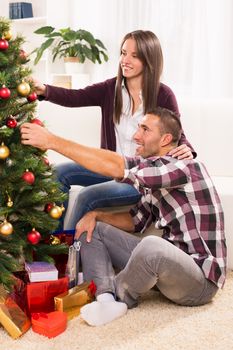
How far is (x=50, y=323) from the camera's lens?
1.86 meters

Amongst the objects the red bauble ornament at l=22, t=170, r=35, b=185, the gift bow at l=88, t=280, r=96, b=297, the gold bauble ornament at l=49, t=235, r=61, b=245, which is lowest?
the gift bow at l=88, t=280, r=96, b=297

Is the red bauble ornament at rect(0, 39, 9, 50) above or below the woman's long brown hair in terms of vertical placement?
above

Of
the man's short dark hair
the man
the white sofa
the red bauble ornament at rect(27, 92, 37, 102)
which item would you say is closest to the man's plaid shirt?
the man

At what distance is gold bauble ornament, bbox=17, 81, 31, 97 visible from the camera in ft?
6.31

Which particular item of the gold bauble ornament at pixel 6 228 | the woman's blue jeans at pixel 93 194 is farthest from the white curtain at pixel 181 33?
the gold bauble ornament at pixel 6 228

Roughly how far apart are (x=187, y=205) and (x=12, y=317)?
0.77 metres

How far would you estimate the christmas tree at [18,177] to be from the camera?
191cm

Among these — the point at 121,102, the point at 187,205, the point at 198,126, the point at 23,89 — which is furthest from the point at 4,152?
the point at 198,126

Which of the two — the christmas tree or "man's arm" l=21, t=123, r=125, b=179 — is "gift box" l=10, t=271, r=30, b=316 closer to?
the christmas tree

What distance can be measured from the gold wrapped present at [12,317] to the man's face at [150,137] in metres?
0.77

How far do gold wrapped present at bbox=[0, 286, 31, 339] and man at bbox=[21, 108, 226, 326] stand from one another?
22 centimetres

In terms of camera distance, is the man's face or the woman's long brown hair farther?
the woman's long brown hair

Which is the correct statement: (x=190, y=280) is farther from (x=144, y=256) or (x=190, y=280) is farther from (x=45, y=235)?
(x=45, y=235)

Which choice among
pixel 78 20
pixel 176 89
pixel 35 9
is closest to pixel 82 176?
pixel 176 89
